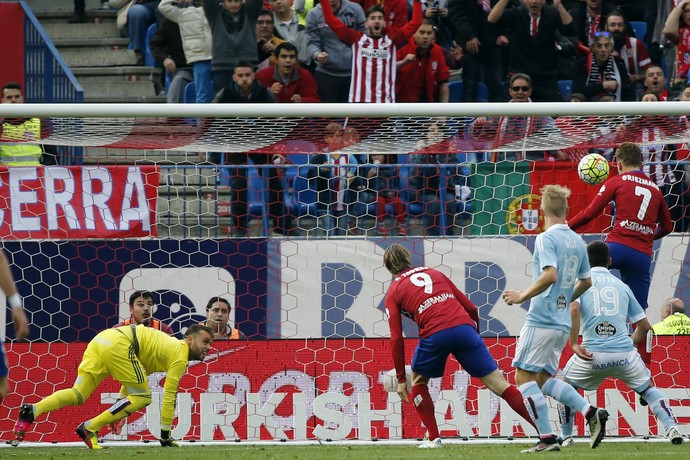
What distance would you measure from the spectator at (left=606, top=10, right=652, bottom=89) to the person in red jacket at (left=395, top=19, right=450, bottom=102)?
2465 millimetres

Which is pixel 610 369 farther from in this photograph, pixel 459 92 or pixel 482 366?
pixel 459 92

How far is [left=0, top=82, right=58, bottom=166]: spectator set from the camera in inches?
398

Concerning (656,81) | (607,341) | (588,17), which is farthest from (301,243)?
(588,17)

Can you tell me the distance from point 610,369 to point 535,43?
6.54 m

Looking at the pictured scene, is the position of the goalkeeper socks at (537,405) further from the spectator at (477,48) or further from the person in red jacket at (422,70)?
the spectator at (477,48)

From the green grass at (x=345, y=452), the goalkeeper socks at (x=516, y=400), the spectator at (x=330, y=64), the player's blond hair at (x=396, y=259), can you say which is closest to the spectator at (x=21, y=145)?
the green grass at (x=345, y=452)

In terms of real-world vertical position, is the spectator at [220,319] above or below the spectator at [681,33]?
below

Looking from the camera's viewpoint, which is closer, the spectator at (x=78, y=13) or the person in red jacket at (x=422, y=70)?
the person in red jacket at (x=422, y=70)

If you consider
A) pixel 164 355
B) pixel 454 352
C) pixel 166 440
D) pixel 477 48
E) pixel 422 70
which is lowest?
pixel 166 440

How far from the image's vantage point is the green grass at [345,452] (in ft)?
25.6

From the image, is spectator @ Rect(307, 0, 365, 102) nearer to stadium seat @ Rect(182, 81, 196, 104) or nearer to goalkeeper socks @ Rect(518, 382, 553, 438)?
stadium seat @ Rect(182, 81, 196, 104)

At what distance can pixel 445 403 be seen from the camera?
10.4m

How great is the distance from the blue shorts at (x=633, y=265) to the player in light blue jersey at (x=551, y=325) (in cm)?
122

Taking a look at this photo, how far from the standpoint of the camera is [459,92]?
14.7 metres
